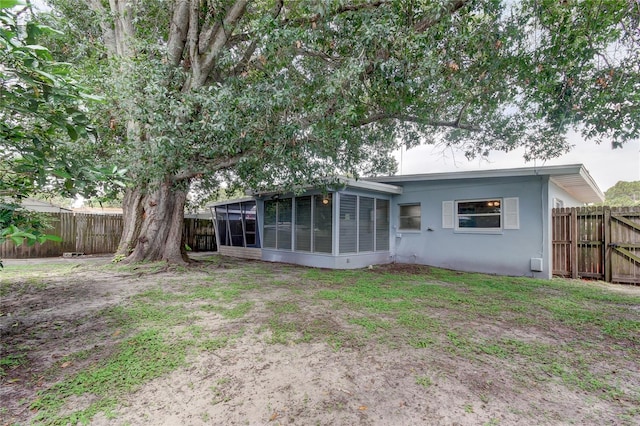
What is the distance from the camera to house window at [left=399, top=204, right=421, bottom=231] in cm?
967

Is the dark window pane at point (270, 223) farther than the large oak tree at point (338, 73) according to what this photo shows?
Yes

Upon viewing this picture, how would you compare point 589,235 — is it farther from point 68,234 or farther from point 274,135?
point 68,234

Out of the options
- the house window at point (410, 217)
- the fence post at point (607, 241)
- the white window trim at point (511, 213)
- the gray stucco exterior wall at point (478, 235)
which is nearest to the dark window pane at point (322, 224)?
the gray stucco exterior wall at point (478, 235)

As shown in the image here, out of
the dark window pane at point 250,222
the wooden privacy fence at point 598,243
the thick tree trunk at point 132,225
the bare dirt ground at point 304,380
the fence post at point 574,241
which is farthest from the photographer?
the dark window pane at point 250,222

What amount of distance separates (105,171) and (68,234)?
11867 millimetres

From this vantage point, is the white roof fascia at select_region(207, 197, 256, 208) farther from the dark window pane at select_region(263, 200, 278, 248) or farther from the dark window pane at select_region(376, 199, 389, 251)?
the dark window pane at select_region(376, 199, 389, 251)

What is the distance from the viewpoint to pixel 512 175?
767cm

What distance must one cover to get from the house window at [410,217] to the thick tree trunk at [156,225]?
6.86 m

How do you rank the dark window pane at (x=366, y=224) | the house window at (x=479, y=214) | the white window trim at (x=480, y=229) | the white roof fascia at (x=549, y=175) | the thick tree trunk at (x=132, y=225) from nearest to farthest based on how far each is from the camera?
1. the white roof fascia at (x=549, y=175)
2. the white window trim at (x=480, y=229)
3. the house window at (x=479, y=214)
4. the thick tree trunk at (x=132, y=225)
5. the dark window pane at (x=366, y=224)

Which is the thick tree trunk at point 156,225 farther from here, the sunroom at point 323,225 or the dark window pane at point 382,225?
the dark window pane at point 382,225

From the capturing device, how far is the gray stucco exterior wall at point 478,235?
754cm

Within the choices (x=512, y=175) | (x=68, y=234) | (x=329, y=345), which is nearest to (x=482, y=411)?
Result: (x=329, y=345)

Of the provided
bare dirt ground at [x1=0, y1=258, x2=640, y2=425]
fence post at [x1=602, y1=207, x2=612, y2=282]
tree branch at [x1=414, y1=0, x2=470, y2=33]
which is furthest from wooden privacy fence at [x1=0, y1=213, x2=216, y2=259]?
fence post at [x1=602, y1=207, x2=612, y2=282]

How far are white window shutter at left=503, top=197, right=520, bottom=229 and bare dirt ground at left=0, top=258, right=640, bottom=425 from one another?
4716mm
